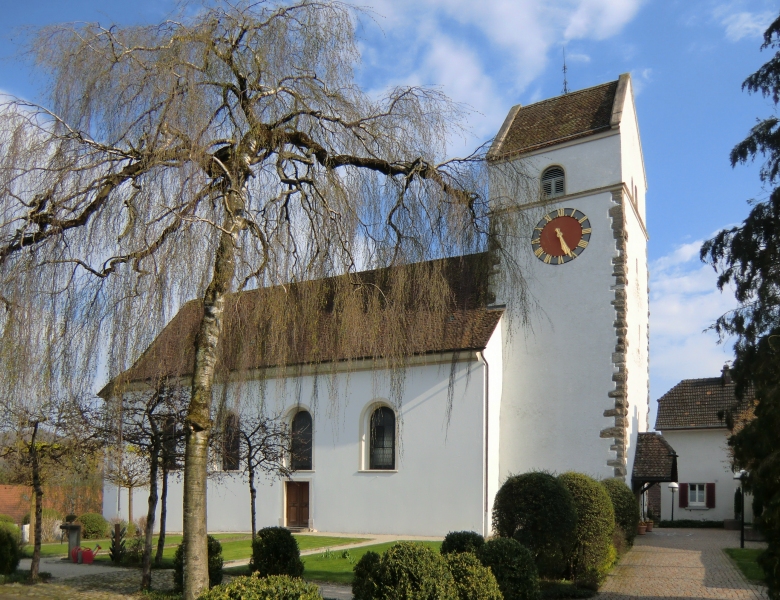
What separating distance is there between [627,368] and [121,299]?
16789 mm

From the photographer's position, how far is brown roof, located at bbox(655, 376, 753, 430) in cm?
3591

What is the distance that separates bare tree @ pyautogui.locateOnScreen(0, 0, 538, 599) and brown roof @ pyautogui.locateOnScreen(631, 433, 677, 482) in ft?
50.0

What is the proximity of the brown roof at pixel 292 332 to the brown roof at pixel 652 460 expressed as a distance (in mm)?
15185

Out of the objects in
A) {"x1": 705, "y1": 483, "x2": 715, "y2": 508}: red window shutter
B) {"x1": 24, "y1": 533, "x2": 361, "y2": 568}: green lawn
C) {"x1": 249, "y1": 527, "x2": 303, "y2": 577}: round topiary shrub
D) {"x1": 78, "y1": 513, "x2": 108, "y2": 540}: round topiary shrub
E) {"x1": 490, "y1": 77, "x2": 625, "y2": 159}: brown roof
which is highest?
{"x1": 490, "y1": 77, "x2": 625, "y2": 159}: brown roof

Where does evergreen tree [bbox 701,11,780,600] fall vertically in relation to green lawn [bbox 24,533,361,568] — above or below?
above

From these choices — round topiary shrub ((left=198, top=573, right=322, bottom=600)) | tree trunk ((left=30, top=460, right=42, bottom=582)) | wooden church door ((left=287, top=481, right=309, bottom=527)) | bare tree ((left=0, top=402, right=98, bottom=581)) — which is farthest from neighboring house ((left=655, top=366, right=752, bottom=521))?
round topiary shrub ((left=198, top=573, right=322, bottom=600))

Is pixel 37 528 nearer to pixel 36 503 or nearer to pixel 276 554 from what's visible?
pixel 36 503

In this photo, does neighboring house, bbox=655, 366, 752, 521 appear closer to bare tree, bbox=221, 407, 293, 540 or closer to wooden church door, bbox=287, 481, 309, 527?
wooden church door, bbox=287, 481, 309, 527

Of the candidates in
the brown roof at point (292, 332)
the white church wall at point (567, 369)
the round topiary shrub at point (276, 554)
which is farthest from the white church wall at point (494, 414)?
the brown roof at point (292, 332)

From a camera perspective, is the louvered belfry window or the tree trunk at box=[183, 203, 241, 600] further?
the louvered belfry window

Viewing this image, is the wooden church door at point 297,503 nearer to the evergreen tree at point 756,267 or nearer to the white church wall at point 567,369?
the white church wall at point 567,369

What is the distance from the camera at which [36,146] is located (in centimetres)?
722

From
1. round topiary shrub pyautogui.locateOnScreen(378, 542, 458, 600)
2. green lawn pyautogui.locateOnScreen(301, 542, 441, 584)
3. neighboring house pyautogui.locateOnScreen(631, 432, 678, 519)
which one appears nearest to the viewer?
round topiary shrub pyautogui.locateOnScreen(378, 542, 458, 600)

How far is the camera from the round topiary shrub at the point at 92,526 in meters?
25.3
